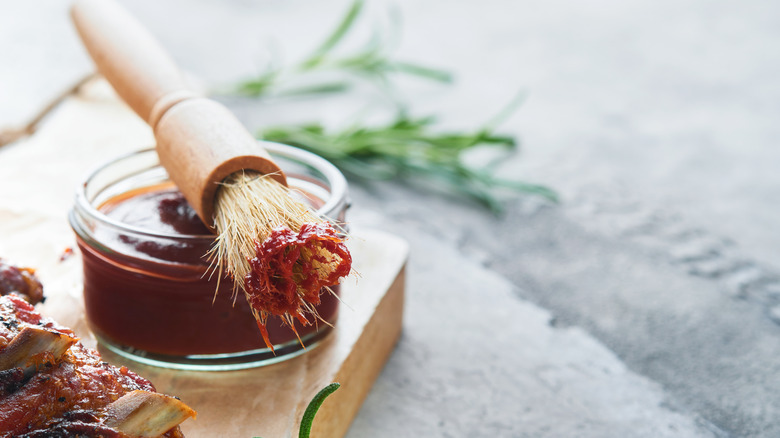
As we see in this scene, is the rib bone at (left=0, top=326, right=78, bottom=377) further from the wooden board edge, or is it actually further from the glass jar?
the wooden board edge

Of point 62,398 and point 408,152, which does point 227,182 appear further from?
point 408,152

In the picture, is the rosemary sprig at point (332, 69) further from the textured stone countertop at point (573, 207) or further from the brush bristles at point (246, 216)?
the brush bristles at point (246, 216)

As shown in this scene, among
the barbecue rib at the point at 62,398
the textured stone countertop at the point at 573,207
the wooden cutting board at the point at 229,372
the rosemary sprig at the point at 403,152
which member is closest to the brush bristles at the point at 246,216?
the wooden cutting board at the point at 229,372

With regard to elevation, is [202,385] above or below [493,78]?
above

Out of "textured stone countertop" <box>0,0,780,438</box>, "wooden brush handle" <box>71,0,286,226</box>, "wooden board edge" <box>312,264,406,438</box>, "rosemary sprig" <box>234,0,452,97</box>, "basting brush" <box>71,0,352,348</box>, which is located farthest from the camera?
"rosemary sprig" <box>234,0,452,97</box>

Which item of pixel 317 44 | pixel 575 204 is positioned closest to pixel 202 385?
pixel 575 204

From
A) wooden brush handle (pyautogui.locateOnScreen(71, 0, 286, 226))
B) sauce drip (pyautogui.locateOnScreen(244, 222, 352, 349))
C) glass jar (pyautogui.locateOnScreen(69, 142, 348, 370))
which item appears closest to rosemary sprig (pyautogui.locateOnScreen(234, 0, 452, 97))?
wooden brush handle (pyautogui.locateOnScreen(71, 0, 286, 226))

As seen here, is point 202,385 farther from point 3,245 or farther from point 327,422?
point 3,245

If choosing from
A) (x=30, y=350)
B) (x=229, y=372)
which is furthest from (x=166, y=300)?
(x=30, y=350)
